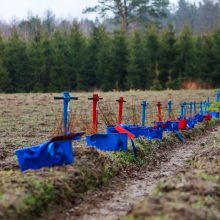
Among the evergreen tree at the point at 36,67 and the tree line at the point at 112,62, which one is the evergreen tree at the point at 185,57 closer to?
the tree line at the point at 112,62

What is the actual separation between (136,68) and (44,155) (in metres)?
32.0

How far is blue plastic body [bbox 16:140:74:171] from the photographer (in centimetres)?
687

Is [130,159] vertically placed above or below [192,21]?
below

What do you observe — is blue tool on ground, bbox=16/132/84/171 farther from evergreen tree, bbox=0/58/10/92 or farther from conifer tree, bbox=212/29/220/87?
conifer tree, bbox=212/29/220/87

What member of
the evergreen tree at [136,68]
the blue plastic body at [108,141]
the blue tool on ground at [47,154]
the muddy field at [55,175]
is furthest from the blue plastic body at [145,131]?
the evergreen tree at [136,68]

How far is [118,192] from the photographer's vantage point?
7035mm

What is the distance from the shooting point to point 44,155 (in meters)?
6.91

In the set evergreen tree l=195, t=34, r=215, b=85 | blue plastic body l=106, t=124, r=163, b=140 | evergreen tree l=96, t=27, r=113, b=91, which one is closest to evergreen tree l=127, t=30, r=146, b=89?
evergreen tree l=96, t=27, r=113, b=91

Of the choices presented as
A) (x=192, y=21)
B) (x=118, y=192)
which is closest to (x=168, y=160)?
(x=118, y=192)

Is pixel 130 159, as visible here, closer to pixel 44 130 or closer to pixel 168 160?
pixel 168 160

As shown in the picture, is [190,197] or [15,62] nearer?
[190,197]

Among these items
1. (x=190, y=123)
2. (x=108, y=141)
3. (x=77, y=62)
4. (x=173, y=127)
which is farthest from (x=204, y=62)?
(x=108, y=141)

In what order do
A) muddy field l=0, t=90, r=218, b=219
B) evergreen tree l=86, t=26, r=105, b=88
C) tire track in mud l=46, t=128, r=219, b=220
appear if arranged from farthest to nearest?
evergreen tree l=86, t=26, r=105, b=88
tire track in mud l=46, t=128, r=219, b=220
muddy field l=0, t=90, r=218, b=219

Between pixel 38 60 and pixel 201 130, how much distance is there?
2506 cm
